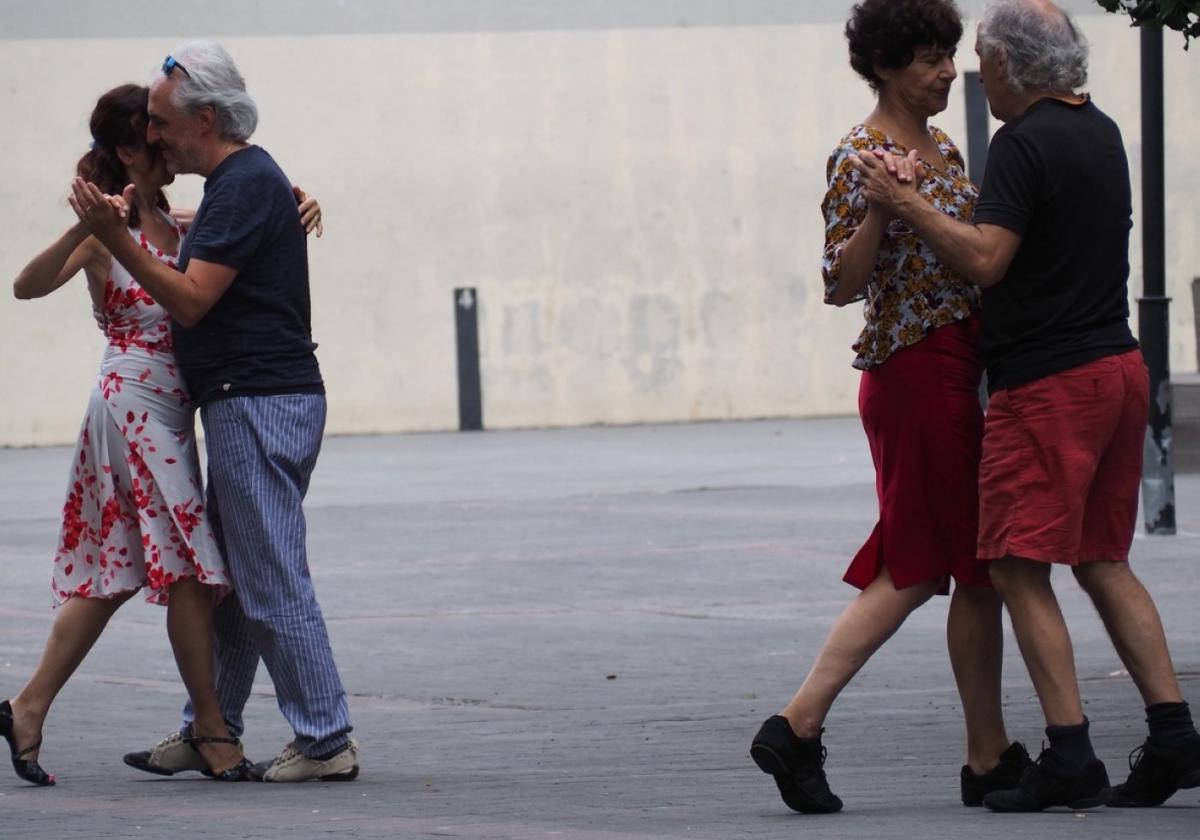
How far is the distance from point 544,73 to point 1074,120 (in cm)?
1870

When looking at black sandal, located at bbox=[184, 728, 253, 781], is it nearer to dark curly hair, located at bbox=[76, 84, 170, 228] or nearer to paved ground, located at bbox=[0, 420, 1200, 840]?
paved ground, located at bbox=[0, 420, 1200, 840]

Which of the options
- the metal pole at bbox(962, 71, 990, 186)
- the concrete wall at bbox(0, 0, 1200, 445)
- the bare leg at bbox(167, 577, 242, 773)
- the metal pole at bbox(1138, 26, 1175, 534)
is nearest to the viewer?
the bare leg at bbox(167, 577, 242, 773)

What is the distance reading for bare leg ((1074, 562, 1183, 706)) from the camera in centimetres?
509

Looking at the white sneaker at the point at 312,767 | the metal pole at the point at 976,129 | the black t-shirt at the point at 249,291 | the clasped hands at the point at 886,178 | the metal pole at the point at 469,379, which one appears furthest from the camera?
the metal pole at the point at 469,379

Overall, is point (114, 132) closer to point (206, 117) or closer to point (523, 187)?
point (206, 117)

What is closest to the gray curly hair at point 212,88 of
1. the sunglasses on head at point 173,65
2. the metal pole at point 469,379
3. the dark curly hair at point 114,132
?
the sunglasses on head at point 173,65

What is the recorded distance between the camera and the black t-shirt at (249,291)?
226 inches

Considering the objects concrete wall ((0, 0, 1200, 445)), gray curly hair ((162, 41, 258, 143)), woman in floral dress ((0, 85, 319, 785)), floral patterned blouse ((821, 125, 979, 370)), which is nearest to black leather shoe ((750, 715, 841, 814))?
floral patterned blouse ((821, 125, 979, 370))

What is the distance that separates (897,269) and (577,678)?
3.26 metres

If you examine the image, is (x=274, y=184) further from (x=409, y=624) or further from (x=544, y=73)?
(x=544, y=73)

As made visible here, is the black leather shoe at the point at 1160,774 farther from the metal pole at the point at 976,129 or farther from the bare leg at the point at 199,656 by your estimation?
the metal pole at the point at 976,129

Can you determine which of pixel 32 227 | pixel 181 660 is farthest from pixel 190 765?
pixel 32 227

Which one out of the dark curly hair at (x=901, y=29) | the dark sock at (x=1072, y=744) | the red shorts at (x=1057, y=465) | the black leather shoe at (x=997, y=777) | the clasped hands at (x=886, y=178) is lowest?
the black leather shoe at (x=997, y=777)

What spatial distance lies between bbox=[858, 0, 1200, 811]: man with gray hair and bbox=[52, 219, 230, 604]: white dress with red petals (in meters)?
1.97
